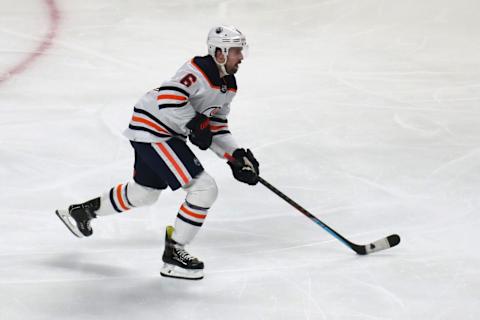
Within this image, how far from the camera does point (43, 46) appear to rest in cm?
630

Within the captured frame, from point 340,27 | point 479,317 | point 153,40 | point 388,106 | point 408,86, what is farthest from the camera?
point 340,27

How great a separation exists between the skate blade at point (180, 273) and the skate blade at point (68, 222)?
50 cm

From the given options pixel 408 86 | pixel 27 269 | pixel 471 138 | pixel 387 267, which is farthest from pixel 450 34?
pixel 27 269

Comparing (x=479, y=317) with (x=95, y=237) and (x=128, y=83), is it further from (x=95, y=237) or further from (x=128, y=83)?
(x=128, y=83)

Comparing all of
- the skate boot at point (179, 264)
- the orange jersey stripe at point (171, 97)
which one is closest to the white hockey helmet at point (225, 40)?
the orange jersey stripe at point (171, 97)

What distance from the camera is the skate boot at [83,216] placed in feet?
10.5

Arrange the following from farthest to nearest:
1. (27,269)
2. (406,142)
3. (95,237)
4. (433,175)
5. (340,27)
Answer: (340,27), (406,142), (433,175), (95,237), (27,269)

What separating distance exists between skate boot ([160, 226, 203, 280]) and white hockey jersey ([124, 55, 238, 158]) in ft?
1.34

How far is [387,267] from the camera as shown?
302 cm

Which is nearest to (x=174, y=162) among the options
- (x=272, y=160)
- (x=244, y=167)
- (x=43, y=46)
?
(x=244, y=167)

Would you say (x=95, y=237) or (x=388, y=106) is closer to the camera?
(x=95, y=237)

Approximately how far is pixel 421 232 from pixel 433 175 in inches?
29.7

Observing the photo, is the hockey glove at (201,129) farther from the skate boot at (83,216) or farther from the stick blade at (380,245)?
the stick blade at (380,245)

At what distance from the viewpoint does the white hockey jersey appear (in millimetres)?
2803
